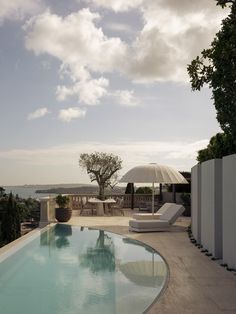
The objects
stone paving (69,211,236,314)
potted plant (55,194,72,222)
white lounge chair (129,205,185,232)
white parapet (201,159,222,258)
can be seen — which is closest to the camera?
stone paving (69,211,236,314)

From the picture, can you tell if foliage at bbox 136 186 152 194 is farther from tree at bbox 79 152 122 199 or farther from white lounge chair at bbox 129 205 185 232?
white lounge chair at bbox 129 205 185 232

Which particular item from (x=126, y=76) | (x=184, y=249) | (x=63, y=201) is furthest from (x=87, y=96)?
(x=184, y=249)

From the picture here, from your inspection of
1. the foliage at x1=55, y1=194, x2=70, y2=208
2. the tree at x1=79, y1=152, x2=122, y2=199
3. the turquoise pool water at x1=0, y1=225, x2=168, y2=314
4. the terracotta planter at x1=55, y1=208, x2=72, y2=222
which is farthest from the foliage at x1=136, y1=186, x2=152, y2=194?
the turquoise pool water at x1=0, y1=225, x2=168, y2=314

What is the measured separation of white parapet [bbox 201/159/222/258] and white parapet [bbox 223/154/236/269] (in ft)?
2.13

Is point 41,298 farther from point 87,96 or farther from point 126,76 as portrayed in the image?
point 87,96

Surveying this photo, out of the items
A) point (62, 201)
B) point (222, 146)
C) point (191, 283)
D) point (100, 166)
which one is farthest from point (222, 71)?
point (100, 166)

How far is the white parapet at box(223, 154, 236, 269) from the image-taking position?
8.55m

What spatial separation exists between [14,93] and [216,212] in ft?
36.1

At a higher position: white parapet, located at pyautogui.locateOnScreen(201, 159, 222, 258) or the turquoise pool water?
white parapet, located at pyautogui.locateOnScreen(201, 159, 222, 258)

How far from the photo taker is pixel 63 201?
1948 cm

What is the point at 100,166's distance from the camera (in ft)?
121

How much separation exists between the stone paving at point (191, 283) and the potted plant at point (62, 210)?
20.1 ft

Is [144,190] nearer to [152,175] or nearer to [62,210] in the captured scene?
[62,210]

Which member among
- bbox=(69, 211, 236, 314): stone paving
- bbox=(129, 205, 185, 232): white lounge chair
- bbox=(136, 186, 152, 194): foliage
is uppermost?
bbox=(136, 186, 152, 194): foliage
